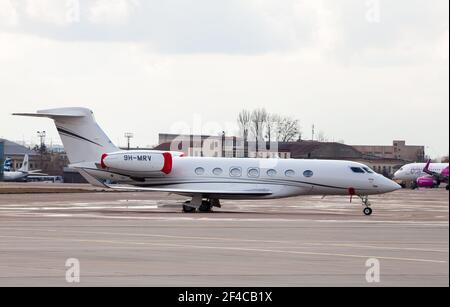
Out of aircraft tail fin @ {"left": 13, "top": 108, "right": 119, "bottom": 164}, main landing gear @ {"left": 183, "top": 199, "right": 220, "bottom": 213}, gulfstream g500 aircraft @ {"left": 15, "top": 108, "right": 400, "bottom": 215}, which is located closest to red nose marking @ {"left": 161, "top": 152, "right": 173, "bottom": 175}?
gulfstream g500 aircraft @ {"left": 15, "top": 108, "right": 400, "bottom": 215}

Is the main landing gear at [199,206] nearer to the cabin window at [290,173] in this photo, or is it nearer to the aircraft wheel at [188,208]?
the aircraft wheel at [188,208]

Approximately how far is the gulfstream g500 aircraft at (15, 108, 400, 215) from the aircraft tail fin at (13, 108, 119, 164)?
3.26 feet

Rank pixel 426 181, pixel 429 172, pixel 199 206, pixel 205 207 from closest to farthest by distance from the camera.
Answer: pixel 199 206
pixel 205 207
pixel 429 172
pixel 426 181

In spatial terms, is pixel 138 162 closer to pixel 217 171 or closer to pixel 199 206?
pixel 199 206

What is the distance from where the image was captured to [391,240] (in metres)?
28.3

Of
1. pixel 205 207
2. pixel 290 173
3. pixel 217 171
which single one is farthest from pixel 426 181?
pixel 205 207

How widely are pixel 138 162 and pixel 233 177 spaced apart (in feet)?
14.9

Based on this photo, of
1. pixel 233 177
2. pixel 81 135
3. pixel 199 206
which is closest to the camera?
pixel 199 206

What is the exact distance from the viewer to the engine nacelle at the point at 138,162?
47562mm

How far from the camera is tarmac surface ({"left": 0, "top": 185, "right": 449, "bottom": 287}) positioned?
18.0m

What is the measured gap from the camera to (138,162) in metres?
47.6
